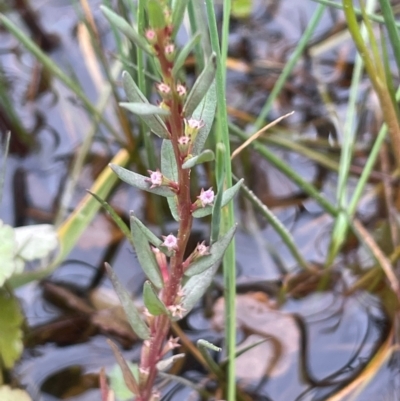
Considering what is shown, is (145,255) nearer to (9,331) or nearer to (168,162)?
(168,162)

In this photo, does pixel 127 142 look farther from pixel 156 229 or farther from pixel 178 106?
pixel 178 106

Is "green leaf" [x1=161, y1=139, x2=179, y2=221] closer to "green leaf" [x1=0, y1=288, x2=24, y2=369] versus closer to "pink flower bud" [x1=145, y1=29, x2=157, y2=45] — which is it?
"pink flower bud" [x1=145, y1=29, x2=157, y2=45]

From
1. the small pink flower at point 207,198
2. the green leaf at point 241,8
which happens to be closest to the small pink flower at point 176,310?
the small pink flower at point 207,198

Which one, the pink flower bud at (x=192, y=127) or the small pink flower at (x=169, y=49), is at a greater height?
the small pink flower at (x=169, y=49)

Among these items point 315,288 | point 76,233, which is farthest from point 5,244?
point 315,288

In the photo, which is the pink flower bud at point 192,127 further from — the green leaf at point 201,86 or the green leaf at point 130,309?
the green leaf at point 130,309

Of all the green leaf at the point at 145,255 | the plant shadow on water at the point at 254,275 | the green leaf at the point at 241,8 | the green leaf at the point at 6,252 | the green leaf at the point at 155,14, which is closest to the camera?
the green leaf at the point at 155,14

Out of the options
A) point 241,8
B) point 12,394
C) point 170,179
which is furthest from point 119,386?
point 241,8
